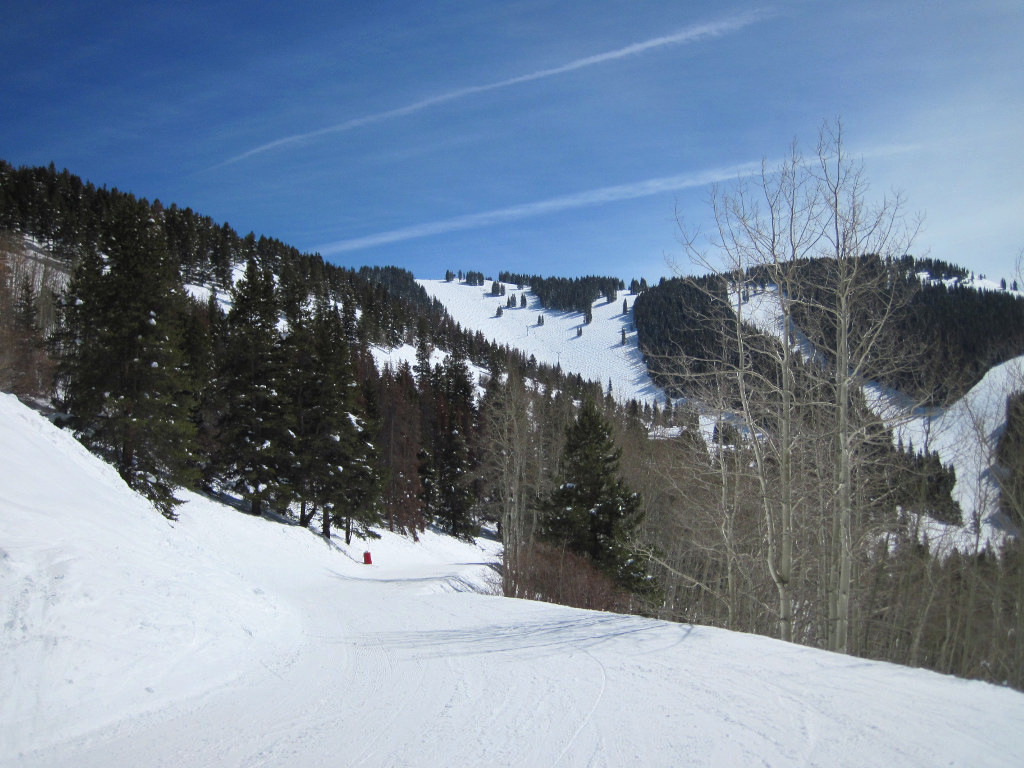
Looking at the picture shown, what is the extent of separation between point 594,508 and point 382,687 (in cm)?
1732

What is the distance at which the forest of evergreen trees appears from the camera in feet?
36.8

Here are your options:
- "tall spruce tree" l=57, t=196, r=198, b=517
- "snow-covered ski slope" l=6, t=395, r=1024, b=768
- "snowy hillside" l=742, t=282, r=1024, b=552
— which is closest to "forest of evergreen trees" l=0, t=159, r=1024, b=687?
"tall spruce tree" l=57, t=196, r=198, b=517

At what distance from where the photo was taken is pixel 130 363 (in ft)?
64.2

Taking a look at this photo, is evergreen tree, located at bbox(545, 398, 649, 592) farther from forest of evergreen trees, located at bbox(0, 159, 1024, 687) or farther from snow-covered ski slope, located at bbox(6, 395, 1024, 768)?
snow-covered ski slope, located at bbox(6, 395, 1024, 768)

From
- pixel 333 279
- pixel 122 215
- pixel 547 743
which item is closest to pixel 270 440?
pixel 122 215

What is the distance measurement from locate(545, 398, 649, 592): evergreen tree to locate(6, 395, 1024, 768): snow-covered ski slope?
12.8 m

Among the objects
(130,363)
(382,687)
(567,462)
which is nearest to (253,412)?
(130,363)

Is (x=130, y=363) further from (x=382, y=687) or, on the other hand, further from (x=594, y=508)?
(x=382, y=687)

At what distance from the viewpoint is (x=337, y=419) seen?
2858 cm

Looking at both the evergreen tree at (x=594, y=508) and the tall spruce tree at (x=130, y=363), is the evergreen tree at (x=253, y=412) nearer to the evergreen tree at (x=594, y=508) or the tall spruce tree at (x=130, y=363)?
the tall spruce tree at (x=130, y=363)

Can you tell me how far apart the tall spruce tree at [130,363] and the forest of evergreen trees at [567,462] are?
68mm

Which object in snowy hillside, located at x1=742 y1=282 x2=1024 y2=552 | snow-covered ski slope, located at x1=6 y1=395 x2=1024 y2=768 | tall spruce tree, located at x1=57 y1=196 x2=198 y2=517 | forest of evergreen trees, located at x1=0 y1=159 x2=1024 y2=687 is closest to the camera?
snow-covered ski slope, located at x1=6 y1=395 x2=1024 y2=768

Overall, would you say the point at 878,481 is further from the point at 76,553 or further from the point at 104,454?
the point at 104,454

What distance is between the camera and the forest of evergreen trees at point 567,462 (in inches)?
441
